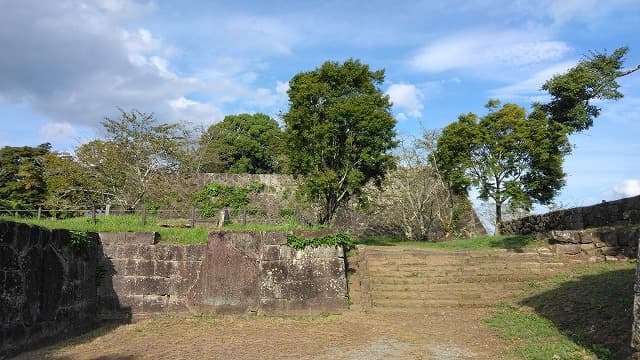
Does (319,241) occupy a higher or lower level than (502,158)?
lower

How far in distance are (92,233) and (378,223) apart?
19.0 meters

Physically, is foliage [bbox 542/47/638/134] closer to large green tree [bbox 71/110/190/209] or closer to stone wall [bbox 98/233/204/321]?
stone wall [bbox 98/233/204/321]

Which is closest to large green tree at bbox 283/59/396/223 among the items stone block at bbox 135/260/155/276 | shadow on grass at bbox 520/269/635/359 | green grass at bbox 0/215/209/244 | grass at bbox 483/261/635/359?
green grass at bbox 0/215/209/244

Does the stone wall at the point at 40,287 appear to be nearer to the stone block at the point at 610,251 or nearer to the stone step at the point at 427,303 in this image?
the stone step at the point at 427,303

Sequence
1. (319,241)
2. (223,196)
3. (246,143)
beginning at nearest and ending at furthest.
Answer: (319,241) < (223,196) < (246,143)

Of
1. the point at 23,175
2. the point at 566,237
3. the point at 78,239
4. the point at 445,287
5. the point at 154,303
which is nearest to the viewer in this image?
the point at 78,239

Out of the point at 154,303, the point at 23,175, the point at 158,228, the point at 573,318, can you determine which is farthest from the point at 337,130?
the point at 23,175

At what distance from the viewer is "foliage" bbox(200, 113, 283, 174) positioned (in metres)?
32.6

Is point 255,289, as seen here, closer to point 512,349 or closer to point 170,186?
point 512,349

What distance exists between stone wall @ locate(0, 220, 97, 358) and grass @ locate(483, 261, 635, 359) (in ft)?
25.5

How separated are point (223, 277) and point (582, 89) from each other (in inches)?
332

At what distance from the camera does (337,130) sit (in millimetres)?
17016

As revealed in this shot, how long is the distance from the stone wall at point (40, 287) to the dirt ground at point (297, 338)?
423 millimetres

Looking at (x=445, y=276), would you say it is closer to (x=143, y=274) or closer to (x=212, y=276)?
(x=212, y=276)
